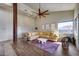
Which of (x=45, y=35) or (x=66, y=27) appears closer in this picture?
(x=66, y=27)

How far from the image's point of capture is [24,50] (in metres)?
2.29

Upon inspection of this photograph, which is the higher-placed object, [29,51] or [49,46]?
[49,46]

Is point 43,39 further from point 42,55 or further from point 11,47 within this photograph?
point 11,47

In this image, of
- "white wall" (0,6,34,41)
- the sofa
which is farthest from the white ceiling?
the sofa

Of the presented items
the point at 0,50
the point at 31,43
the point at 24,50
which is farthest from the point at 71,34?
the point at 0,50

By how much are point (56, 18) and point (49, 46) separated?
686 millimetres

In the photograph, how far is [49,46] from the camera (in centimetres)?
235

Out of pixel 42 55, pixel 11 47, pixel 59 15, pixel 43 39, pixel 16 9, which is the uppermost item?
pixel 16 9

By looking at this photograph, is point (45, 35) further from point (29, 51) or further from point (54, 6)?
point (54, 6)

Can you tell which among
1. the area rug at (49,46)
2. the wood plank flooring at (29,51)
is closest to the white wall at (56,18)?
the area rug at (49,46)

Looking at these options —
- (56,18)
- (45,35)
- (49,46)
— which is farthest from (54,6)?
(49,46)

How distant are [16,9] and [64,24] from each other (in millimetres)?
1191

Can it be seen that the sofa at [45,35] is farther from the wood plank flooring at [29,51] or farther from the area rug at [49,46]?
the wood plank flooring at [29,51]

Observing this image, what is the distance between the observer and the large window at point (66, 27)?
2312 mm
